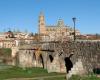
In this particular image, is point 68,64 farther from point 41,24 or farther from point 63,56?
point 41,24

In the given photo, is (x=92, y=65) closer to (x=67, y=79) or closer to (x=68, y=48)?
(x=67, y=79)

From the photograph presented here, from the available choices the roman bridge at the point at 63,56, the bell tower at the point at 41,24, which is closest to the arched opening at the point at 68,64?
the roman bridge at the point at 63,56

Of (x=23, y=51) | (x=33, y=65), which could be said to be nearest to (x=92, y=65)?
(x=33, y=65)

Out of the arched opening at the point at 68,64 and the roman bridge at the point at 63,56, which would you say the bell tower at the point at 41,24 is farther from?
the arched opening at the point at 68,64

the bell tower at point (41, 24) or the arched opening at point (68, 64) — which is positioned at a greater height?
the bell tower at point (41, 24)

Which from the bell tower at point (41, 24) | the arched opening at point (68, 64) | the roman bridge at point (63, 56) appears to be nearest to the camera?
the roman bridge at point (63, 56)

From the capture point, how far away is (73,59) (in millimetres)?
55156

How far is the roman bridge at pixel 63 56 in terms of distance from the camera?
49928 mm

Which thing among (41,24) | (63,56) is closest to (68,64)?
(63,56)

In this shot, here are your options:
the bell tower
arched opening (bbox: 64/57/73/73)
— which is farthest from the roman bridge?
Result: the bell tower

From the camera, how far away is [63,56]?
6209cm

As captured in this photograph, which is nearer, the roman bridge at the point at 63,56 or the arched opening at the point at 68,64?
the roman bridge at the point at 63,56

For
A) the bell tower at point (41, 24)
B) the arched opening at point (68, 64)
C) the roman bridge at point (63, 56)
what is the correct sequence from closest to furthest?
1. the roman bridge at point (63, 56)
2. the arched opening at point (68, 64)
3. the bell tower at point (41, 24)

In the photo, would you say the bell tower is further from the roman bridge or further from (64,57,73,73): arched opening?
(64,57,73,73): arched opening
